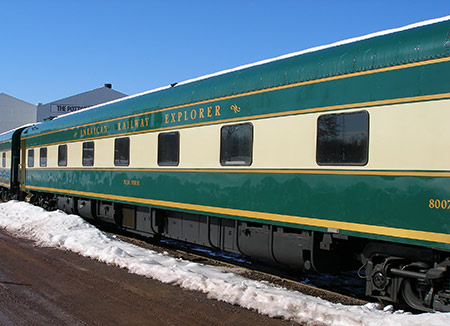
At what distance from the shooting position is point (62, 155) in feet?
47.5

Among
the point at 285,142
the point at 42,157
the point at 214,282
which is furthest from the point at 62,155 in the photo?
the point at 285,142

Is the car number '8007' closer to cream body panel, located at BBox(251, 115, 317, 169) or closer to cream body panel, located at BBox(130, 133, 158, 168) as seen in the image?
cream body panel, located at BBox(251, 115, 317, 169)

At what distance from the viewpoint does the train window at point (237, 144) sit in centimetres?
756

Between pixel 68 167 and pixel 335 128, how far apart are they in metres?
9.91

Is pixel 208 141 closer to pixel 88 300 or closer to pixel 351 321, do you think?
pixel 88 300

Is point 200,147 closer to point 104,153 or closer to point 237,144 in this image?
point 237,144

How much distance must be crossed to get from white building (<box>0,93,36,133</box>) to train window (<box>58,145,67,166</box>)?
45.9 m

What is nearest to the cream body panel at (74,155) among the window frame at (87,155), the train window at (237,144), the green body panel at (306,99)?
the window frame at (87,155)

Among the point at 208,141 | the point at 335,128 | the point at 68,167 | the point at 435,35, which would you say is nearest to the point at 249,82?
the point at 208,141

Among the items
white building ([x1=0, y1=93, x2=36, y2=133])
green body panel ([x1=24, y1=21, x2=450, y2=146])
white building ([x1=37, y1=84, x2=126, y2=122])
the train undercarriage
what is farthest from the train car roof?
white building ([x1=0, y1=93, x2=36, y2=133])

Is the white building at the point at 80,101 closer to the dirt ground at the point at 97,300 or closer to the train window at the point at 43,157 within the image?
the train window at the point at 43,157

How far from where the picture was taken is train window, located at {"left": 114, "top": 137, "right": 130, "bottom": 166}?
35.6ft

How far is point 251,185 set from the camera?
7441mm

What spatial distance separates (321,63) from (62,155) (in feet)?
33.7
